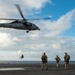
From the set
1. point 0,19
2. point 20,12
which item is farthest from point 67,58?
point 20,12

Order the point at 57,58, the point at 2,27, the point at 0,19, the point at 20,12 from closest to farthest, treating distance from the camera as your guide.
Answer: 1. the point at 57,58
2. the point at 0,19
3. the point at 2,27
4. the point at 20,12

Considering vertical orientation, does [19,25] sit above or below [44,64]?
above

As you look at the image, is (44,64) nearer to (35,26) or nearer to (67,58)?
(67,58)

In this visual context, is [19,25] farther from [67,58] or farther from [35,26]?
[67,58]

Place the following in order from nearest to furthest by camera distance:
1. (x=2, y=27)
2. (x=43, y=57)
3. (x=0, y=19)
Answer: (x=43, y=57)
(x=0, y=19)
(x=2, y=27)

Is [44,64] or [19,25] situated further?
[19,25]

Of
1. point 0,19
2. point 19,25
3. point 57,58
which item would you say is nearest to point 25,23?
point 19,25

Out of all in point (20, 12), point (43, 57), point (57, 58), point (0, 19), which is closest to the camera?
point (43, 57)

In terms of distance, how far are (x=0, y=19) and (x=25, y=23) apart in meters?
7.57

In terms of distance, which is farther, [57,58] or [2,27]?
[2,27]

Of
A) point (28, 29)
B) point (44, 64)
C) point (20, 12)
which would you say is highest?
point (20, 12)

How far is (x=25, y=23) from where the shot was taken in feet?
199

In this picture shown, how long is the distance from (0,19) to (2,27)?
459 cm

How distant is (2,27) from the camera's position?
5900cm
